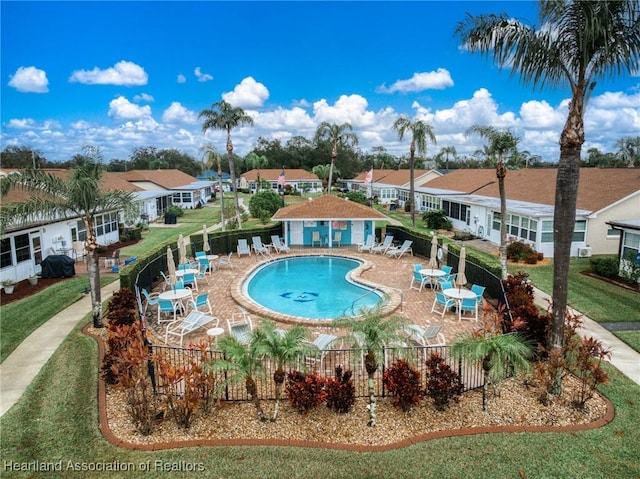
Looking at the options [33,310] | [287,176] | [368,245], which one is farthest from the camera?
[287,176]

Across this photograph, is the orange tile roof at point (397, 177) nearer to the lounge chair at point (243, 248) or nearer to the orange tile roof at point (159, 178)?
the orange tile roof at point (159, 178)

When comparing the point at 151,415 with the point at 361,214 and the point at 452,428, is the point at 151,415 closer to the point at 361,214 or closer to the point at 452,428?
the point at 452,428

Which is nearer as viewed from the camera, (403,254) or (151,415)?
(151,415)

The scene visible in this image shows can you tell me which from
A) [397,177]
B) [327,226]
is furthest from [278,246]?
[397,177]

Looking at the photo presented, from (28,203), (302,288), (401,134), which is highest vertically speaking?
(401,134)

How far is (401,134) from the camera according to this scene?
110 feet

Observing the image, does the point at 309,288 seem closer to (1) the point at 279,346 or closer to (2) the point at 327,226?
(2) the point at 327,226

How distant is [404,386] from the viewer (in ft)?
Result: 25.8

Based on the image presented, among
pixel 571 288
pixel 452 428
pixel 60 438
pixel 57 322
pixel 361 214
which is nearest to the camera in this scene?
pixel 60 438

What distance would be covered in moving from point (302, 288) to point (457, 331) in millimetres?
7679

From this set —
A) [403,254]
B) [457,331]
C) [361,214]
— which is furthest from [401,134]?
[457,331]

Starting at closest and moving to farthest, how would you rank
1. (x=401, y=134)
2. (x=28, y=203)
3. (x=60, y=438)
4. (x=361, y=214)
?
1. (x=60, y=438)
2. (x=28, y=203)
3. (x=361, y=214)
4. (x=401, y=134)

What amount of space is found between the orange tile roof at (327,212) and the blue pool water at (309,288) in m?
2.96

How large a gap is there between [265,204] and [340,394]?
31.6 metres
